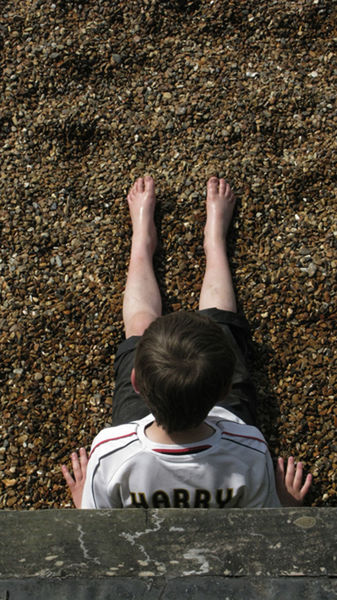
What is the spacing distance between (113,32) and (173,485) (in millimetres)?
3119

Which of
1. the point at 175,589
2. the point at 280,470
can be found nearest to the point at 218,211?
the point at 280,470

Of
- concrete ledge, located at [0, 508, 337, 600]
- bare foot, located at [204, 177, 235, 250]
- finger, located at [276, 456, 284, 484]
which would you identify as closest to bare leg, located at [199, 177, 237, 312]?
bare foot, located at [204, 177, 235, 250]

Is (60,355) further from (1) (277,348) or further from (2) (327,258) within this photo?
(2) (327,258)

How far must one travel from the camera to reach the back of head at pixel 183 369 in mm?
1829

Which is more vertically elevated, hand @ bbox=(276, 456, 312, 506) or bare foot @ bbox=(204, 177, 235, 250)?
bare foot @ bbox=(204, 177, 235, 250)

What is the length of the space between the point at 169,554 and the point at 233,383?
1.02 m

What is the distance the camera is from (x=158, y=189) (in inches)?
135

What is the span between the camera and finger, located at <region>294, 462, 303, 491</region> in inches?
104

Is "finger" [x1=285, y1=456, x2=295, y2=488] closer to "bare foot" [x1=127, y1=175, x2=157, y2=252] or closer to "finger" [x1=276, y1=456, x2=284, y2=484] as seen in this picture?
"finger" [x1=276, y1=456, x2=284, y2=484]

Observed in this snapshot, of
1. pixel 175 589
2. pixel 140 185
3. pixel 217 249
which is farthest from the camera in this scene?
pixel 140 185

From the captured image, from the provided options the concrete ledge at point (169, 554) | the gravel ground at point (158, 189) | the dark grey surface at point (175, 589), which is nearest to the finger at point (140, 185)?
the gravel ground at point (158, 189)

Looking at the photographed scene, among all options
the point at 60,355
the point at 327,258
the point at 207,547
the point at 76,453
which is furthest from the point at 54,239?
the point at 207,547

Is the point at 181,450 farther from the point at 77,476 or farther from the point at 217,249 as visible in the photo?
the point at 217,249

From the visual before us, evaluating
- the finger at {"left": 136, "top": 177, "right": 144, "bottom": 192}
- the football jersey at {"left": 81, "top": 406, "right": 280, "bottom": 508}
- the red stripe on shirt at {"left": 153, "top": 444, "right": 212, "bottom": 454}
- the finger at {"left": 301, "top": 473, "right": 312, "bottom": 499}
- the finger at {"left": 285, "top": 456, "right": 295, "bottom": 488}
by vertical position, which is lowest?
the finger at {"left": 301, "top": 473, "right": 312, "bottom": 499}
